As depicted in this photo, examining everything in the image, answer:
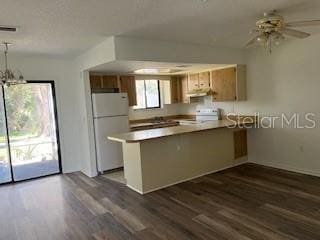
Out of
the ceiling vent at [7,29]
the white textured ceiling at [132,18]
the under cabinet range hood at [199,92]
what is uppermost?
the white textured ceiling at [132,18]

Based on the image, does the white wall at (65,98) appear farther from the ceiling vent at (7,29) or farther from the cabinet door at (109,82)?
the ceiling vent at (7,29)

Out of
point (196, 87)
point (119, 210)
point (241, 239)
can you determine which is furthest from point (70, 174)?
point (241, 239)

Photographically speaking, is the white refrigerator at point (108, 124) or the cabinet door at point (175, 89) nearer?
the white refrigerator at point (108, 124)

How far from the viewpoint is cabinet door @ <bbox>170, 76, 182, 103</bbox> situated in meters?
6.73

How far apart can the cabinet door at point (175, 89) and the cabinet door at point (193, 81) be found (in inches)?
16.7

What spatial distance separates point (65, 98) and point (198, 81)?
10.2 feet

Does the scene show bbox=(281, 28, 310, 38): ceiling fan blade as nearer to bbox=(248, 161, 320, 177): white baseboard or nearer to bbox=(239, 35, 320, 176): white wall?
bbox=(239, 35, 320, 176): white wall

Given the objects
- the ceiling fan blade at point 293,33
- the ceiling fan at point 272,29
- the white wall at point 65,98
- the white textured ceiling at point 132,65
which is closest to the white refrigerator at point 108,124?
the white textured ceiling at point 132,65

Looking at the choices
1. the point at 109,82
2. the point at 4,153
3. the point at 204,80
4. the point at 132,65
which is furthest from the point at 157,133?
the point at 4,153

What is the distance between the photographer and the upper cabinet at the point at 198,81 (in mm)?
5922

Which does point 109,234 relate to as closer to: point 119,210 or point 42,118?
point 119,210

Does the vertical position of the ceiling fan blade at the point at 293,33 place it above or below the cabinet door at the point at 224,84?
above

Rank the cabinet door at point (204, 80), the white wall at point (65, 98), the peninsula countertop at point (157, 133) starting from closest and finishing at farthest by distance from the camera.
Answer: the peninsula countertop at point (157, 133) < the white wall at point (65, 98) < the cabinet door at point (204, 80)

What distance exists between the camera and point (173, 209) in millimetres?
3393
